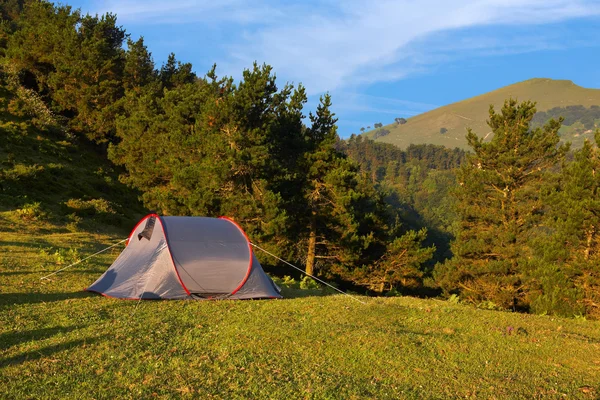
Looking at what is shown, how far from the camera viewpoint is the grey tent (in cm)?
1150

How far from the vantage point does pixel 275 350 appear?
7633 millimetres

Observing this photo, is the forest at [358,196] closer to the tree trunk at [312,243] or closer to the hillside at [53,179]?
the tree trunk at [312,243]

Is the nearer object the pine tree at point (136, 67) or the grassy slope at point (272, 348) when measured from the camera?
the grassy slope at point (272, 348)

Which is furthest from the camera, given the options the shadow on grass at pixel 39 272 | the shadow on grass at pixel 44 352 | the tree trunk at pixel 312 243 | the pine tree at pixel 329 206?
the tree trunk at pixel 312 243

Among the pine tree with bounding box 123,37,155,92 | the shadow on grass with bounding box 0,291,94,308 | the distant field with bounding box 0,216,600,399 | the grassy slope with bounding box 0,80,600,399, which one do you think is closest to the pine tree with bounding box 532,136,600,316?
the grassy slope with bounding box 0,80,600,399

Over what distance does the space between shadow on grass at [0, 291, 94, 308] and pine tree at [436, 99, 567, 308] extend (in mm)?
23376

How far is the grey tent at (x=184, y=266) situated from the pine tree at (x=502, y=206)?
19.9m

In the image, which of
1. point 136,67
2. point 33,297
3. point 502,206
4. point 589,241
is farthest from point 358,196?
point 136,67

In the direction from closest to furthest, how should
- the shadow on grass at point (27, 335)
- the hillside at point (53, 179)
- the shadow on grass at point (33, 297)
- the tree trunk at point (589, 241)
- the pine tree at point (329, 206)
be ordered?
the shadow on grass at point (27, 335) < the shadow on grass at point (33, 297) < the tree trunk at point (589, 241) < the hillside at point (53, 179) < the pine tree at point (329, 206)

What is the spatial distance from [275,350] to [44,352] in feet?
11.1

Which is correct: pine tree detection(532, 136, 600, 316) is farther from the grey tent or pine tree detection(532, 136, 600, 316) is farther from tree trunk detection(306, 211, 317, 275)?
the grey tent

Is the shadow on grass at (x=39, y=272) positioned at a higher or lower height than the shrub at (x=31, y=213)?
lower

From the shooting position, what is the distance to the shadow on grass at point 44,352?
6.60 metres

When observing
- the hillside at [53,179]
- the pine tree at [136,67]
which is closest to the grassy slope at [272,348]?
the hillside at [53,179]
